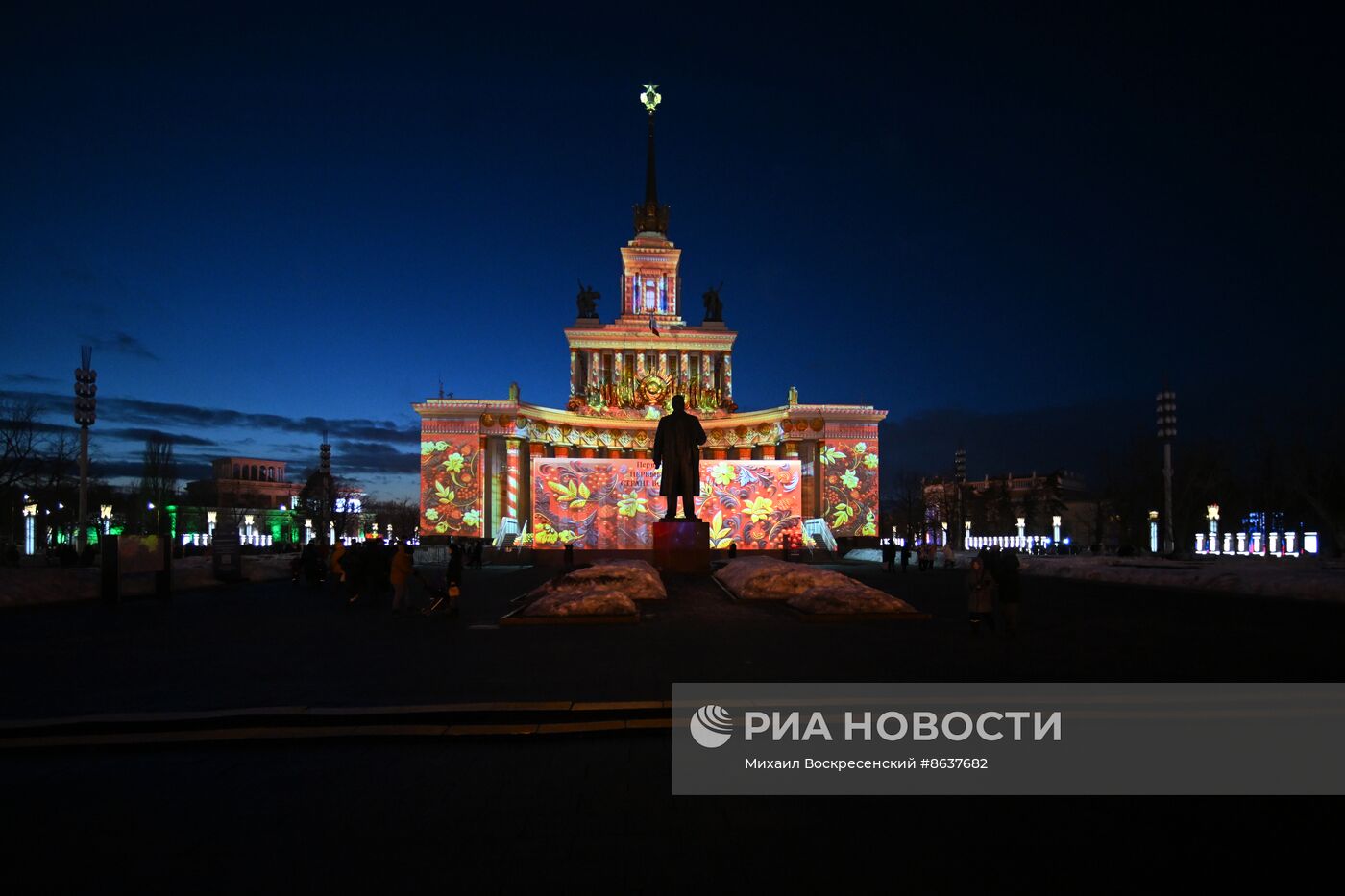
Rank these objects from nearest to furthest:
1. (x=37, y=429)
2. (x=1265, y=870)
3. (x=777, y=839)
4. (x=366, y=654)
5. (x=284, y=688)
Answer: (x=1265, y=870)
(x=777, y=839)
(x=284, y=688)
(x=366, y=654)
(x=37, y=429)

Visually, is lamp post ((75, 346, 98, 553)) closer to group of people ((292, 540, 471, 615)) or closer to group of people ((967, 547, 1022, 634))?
group of people ((292, 540, 471, 615))

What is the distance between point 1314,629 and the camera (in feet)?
45.2

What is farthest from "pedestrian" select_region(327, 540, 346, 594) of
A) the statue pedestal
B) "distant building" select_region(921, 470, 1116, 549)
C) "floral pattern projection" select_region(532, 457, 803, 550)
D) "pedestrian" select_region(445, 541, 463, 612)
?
"distant building" select_region(921, 470, 1116, 549)

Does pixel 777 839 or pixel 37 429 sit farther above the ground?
pixel 37 429

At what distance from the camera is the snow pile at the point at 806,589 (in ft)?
50.3

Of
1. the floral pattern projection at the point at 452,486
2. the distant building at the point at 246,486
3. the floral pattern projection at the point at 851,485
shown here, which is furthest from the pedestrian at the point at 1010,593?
the distant building at the point at 246,486

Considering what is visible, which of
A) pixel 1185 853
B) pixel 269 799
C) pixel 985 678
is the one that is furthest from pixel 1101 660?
Result: pixel 269 799

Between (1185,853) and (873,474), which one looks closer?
(1185,853)

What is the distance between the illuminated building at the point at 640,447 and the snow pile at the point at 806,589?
76.9ft

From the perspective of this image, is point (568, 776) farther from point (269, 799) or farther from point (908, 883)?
point (908, 883)

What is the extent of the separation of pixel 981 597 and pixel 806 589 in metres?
5.19

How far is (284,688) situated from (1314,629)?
1603cm

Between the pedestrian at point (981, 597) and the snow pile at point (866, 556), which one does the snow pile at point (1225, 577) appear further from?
the snow pile at point (866, 556)

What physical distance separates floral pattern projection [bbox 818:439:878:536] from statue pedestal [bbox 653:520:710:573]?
37581 mm
